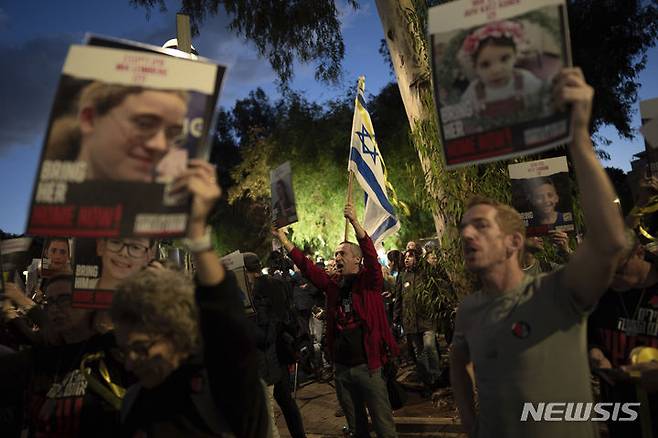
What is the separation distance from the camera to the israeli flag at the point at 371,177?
6.47 metres

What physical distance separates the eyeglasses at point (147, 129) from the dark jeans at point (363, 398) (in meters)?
3.78

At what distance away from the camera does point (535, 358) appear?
247cm

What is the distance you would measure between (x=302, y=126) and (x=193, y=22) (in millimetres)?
19503

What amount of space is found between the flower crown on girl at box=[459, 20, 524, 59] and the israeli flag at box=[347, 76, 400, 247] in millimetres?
4011

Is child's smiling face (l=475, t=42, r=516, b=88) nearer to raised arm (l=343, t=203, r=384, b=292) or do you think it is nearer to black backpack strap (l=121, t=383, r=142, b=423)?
black backpack strap (l=121, t=383, r=142, b=423)

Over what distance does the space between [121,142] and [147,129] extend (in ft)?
0.36

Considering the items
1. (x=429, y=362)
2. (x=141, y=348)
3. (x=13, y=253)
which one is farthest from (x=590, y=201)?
(x=429, y=362)

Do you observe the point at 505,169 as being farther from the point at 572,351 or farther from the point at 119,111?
the point at 119,111

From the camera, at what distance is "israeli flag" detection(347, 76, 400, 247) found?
21.2 feet

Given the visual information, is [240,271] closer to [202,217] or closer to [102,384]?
[102,384]

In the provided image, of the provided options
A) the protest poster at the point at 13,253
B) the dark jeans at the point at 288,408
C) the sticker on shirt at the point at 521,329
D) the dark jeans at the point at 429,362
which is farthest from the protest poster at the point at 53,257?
the dark jeans at the point at 429,362

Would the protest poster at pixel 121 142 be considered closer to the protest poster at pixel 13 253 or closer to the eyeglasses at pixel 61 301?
the eyeglasses at pixel 61 301

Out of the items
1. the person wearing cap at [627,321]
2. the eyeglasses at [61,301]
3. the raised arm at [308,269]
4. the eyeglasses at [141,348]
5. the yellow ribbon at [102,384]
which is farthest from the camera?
the raised arm at [308,269]

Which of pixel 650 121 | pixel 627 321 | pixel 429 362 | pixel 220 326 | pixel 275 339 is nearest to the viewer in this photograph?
pixel 220 326
